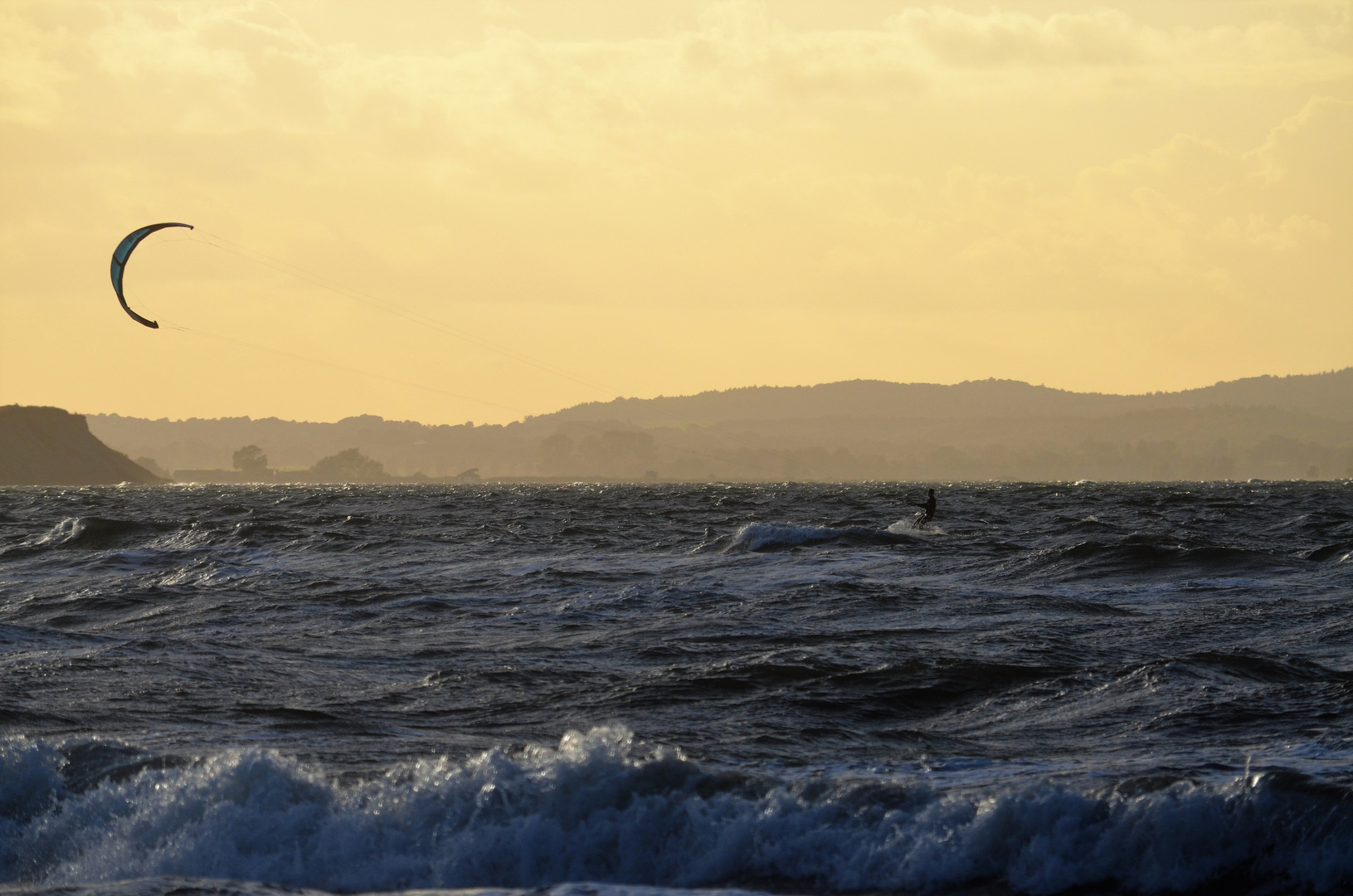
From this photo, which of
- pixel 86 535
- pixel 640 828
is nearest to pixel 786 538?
pixel 86 535

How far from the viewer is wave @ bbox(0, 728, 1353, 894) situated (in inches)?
315

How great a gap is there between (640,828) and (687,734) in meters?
2.47

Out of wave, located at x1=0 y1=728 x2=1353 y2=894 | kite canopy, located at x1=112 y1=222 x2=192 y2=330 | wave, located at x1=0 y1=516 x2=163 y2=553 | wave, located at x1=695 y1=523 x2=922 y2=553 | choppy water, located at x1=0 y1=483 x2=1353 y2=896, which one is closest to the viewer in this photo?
wave, located at x1=0 y1=728 x2=1353 y2=894

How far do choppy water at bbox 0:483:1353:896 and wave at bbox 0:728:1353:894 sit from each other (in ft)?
0.08

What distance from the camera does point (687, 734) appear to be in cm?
1105

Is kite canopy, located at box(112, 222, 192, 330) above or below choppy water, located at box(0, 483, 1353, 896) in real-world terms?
above

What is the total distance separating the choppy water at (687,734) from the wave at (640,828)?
1.0 inches

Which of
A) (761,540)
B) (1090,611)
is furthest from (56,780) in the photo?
(761,540)

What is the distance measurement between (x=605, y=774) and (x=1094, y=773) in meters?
3.52

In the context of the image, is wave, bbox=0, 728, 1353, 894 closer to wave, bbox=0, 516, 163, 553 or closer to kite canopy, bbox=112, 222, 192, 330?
wave, bbox=0, 516, 163, 553

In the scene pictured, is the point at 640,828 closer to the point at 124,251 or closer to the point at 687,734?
the point at 687,734

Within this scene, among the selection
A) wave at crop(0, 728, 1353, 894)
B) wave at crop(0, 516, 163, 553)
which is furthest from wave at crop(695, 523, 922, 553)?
wave at crop(0, 728, 1353, 894)

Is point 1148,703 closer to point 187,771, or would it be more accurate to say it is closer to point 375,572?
point 187,771

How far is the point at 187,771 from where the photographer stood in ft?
30.6
